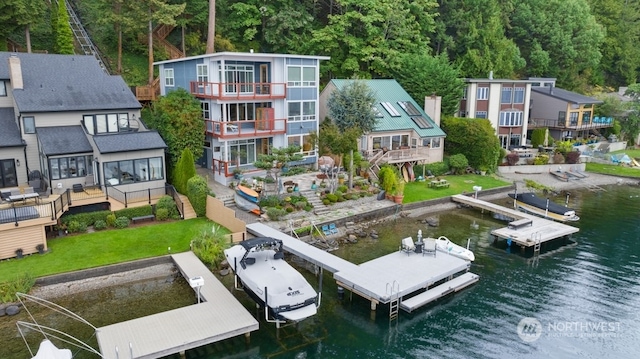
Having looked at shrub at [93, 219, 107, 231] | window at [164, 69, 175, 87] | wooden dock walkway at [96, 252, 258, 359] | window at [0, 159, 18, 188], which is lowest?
wooden dock walkway at [96, 252, 258, 359]

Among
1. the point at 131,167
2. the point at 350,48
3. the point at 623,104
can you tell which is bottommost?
the point at 131,167

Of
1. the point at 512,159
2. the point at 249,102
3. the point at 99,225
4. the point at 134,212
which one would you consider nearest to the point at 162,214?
the point at 134,212

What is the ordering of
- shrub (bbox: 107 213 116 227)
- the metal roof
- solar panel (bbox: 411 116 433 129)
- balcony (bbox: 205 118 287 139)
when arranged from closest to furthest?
1. shrub (bbox: 107 213 116 227)
2. balcony (bbox: 205 118 287 139)
3. the metal roof
4. solar panel (bbox: 411 116 433 129)

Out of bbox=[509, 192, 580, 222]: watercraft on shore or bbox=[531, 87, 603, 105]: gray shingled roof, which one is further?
bbox=[531, 87, 603, 105]: gray shingled roof

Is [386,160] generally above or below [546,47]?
below

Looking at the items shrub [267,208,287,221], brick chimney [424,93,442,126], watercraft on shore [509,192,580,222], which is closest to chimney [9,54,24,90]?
shrub [267,208,287,221]

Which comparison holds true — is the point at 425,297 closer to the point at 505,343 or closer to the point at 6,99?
the point at 505,343

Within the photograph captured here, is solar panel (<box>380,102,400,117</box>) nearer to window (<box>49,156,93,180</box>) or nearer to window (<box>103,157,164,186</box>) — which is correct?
A: window (<box>103,157,164,186</box>)

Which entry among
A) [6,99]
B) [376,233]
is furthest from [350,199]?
[6,99]

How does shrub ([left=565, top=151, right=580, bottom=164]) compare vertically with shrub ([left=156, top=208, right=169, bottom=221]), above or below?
above
